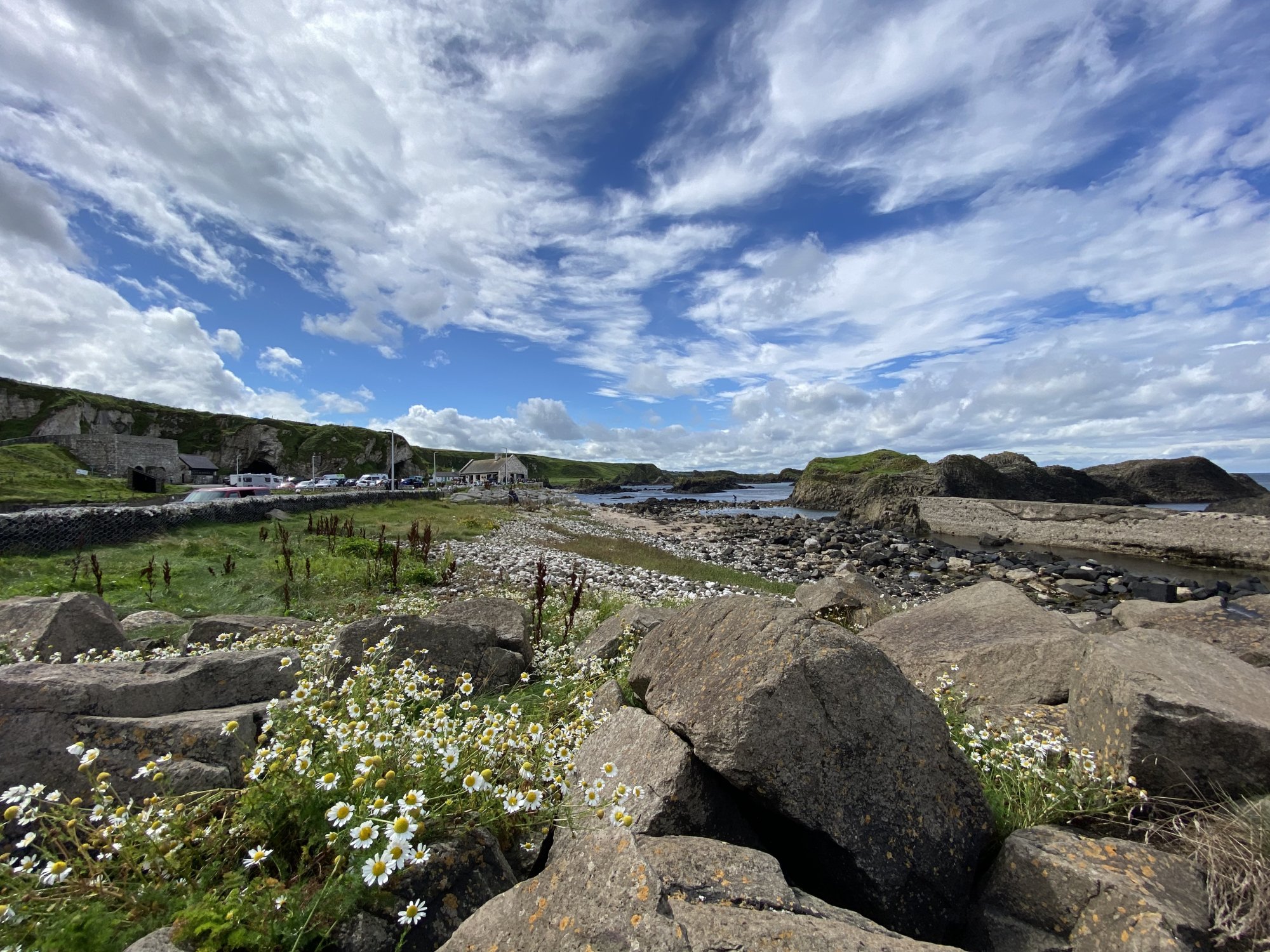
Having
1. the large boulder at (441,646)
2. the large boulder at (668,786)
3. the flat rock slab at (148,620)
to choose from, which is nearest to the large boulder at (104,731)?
the large boulder at (441,646)

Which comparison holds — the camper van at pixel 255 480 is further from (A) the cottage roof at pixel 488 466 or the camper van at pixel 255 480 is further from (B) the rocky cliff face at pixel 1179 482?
(B) the rocky cliff face at pixel 1179 482

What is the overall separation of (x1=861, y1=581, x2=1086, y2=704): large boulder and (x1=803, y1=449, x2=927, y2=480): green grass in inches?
3033

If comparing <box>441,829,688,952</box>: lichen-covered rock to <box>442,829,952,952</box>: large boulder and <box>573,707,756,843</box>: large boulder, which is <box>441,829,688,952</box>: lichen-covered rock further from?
<box>573,707,756,843</box>: large boulder

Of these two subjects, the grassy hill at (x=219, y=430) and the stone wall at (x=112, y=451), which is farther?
the grassy hill at (x=219, y=430)

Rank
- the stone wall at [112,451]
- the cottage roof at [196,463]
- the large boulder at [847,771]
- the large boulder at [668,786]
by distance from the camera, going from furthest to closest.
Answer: the cottage roof at [196,463]
the stone wall at [112,451]
the large boulder at [668,786]
the large boulder at [847,771]

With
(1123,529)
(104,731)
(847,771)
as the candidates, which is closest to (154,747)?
(104,731)

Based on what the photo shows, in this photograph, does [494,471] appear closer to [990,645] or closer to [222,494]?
[222,494]

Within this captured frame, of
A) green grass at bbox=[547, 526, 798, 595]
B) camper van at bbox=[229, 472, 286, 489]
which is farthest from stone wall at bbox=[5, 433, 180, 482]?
green grass at bbox=[547, 526, 798, 595]

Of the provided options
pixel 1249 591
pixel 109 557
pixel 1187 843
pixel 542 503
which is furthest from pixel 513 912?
pixel 542 503

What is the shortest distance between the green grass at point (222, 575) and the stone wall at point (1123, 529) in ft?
134

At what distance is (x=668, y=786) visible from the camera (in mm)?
3451

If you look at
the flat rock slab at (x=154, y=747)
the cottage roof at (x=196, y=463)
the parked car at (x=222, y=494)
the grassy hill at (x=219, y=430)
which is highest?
the grassy hill at (x=219, y=430)

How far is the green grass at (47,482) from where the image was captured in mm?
32688

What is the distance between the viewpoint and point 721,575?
75.7ft
